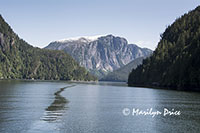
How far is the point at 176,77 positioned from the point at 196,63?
1848cm

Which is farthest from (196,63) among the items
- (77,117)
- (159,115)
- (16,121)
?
(16,121)

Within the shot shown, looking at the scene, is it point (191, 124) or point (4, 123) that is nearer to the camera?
point (4, 123)

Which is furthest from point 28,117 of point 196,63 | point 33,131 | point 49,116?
point 196,63

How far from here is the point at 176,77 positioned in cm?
16675

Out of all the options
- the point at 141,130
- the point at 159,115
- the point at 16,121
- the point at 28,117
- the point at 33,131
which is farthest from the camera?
the point at 159,115

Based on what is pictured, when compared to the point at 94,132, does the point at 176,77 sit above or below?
above

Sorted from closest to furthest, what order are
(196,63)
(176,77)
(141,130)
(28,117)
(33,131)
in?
1. (33,131)
2. (141,130)
3. (28,117)
4. (196,63)
5. (176,77)

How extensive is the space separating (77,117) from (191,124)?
757 inches

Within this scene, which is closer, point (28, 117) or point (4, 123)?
point (4, 123)

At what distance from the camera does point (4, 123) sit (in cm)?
4706

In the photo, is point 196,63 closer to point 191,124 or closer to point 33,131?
point 191,124

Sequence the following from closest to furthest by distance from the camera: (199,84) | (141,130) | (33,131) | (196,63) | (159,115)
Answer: (33,131) → (141,130) → (159,115) → (199,84) → (196,63)

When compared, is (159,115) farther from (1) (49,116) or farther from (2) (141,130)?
(1) (49,116)

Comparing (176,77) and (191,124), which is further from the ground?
(176,77)
